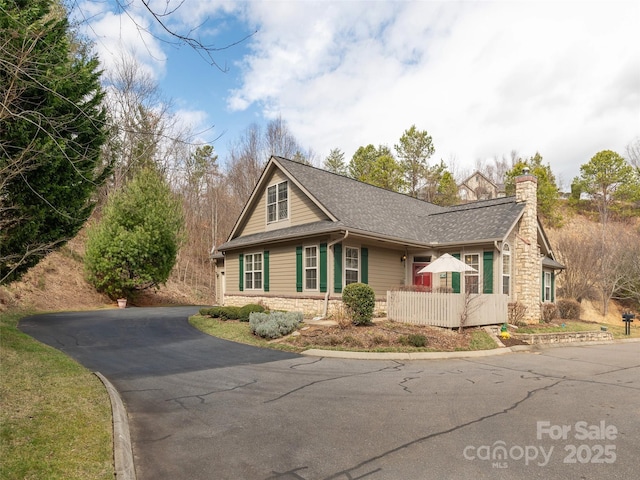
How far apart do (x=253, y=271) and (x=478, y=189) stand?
41.6 metres

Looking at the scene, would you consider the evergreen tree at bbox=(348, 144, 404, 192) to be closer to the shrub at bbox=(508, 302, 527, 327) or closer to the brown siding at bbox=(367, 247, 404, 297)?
the brown siding at bbox=(367, 247, 404, 297)

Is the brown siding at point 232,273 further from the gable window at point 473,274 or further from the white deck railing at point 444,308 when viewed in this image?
the gable window at point 473,274

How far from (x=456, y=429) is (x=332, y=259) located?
10735 mm

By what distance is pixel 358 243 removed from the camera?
16.6 metres

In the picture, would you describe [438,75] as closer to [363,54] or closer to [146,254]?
[363,54]

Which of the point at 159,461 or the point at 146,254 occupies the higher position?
the point at 146,254

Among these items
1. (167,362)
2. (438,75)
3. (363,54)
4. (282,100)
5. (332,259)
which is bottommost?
(167,362)

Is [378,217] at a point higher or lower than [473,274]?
higher

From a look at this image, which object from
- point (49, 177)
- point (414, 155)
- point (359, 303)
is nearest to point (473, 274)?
point (359, 303)

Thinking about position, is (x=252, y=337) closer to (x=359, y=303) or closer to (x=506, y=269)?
(x=359, y=303)

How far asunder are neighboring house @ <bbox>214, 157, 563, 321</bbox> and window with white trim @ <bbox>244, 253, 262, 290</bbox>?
2.0 inches

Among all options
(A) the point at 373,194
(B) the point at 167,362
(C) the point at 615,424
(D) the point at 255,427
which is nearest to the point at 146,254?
(A) the point at 373,194

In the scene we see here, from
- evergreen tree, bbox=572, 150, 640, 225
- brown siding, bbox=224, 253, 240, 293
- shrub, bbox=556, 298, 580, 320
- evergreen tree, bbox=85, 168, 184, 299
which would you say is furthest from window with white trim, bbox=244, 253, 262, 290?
evergreen tree, bbox=572, 150, 640, 225

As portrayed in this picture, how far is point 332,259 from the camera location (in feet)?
52.0
